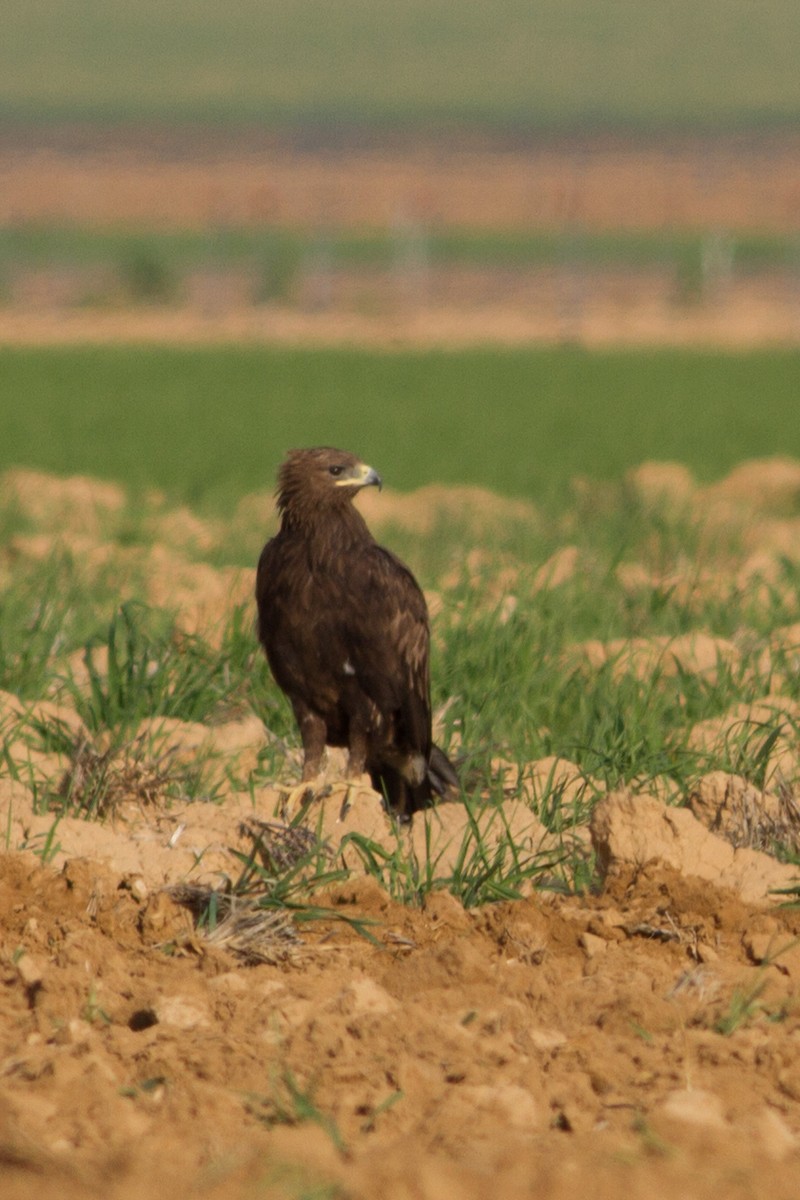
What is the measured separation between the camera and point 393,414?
781 inches

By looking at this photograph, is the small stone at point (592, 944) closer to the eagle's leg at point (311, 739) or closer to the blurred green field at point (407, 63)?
the eagle's leg at point (311, 739)

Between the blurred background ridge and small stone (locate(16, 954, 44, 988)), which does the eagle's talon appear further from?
the blurred background ridge

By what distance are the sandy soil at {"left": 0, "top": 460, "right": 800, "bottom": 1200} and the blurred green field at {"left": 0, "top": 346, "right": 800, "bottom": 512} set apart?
7653 mm

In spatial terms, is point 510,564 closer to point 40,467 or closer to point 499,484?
point 499,484

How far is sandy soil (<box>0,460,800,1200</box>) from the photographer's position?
123 inches

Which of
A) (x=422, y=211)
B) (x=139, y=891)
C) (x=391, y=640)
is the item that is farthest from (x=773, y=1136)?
(x=422, y=211)

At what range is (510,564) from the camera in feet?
29.7

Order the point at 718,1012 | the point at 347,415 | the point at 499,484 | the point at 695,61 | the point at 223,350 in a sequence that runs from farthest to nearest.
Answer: the point at 695,61
the point at 223,350
the point at 347,415
the point at 499,484
the point at 718,1012

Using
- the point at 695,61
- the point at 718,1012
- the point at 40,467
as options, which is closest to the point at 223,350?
the point at 40,467

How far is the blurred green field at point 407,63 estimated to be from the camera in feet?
346

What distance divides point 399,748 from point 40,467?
384 inches

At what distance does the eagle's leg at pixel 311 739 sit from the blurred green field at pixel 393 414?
260 inches

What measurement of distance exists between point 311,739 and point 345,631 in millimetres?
387

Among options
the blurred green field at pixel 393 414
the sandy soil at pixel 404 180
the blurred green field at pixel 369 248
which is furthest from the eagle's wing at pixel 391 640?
the sandy soil at pixel 404 180
